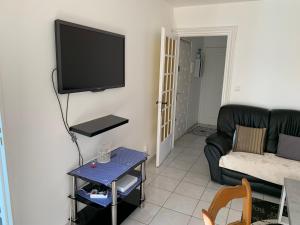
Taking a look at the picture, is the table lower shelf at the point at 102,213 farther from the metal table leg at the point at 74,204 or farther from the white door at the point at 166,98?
the white door at the point at 166,98

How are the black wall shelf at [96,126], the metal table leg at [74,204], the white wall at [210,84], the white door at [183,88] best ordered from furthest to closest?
the white wall at [210,84] → the white door at [183,88] → the metal table leg at [74,204] → the black wall shelf at [96,126]

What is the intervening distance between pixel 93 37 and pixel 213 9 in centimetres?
227

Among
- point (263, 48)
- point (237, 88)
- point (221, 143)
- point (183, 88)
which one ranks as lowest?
point (221, 143)

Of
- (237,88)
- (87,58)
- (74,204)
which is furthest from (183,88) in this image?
(74,204)

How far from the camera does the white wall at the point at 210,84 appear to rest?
17.4ft

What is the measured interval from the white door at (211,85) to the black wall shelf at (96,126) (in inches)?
146

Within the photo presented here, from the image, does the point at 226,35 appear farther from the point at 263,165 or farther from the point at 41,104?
the point at 41,104

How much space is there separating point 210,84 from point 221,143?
9.38 feet

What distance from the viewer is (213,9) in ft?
11.6

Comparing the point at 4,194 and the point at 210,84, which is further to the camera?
the point at 210,84

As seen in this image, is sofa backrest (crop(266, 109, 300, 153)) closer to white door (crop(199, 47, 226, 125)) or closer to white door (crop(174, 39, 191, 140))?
white door (crop(174, 39, 191, 140))

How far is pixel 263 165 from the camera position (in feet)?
8.71

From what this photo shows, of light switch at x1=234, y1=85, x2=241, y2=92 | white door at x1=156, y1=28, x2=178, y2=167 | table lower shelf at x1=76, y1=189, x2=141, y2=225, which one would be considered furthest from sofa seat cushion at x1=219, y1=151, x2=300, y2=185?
table lower shelf at x1=76, y1=189, x2=141, y2=225

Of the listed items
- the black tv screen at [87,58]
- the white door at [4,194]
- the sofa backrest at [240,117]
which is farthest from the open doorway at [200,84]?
the white door at [4,194]
